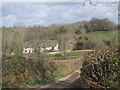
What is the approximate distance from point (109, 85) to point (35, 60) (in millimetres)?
11853

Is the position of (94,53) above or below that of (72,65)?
above

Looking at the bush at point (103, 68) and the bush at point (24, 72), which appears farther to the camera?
the bush at point (24, 72)

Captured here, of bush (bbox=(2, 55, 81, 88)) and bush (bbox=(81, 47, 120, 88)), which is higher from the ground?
bush (bbox=(81, 47, 120, 88))

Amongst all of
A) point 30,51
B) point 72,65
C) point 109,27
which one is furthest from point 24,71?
point 109,27

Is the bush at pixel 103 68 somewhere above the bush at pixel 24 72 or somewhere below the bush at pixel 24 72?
above

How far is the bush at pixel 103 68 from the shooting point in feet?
23.7

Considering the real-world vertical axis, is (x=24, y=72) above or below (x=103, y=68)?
below

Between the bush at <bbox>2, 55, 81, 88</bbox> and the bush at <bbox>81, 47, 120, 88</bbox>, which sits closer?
the bush at <bbox>81, 47, 120, 88</bbox>

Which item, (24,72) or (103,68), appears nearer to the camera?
(103,68)

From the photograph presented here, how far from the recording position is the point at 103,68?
7.67 m

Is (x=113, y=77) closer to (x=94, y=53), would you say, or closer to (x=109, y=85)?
(x=109, y=85)

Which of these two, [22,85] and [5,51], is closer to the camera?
[22,85]

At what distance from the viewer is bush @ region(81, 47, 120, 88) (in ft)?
23.7

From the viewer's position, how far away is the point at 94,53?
27.6 feet
